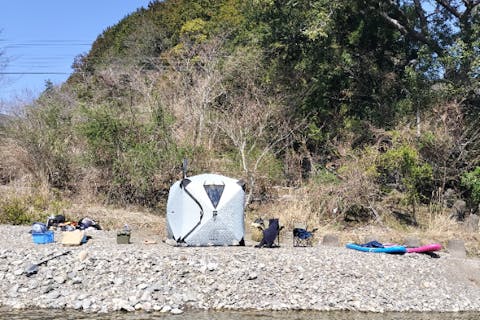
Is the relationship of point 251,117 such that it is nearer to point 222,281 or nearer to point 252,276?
point 252,276

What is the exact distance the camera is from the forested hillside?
1680 centimetres

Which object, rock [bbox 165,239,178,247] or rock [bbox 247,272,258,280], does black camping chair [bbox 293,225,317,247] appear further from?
rock [bbox 247,272,258,280]

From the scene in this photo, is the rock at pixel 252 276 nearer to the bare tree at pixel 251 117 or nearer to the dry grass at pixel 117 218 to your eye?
the dry grass at pixel 117 218

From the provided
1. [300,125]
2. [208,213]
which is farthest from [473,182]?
[208,213]

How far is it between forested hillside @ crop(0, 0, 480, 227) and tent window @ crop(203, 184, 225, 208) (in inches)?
144

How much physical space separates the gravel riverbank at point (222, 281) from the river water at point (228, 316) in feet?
0.63

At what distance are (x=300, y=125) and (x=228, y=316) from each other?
12.3m

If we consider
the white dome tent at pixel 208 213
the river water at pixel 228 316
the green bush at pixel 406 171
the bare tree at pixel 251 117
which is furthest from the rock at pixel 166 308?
the green bush at pixel 406 171

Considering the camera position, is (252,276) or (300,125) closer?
(252,276)

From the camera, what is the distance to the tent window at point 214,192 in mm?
12344

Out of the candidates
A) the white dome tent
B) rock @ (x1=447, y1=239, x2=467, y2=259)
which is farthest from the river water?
rock @ (x1=447, y1=239, x2=467, y2=259)

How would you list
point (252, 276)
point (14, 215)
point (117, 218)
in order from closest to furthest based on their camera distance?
point (252, 276), point (14, 215), point (117, 218)

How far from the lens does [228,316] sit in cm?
873

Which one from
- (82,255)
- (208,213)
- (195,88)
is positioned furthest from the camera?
(195,88)
